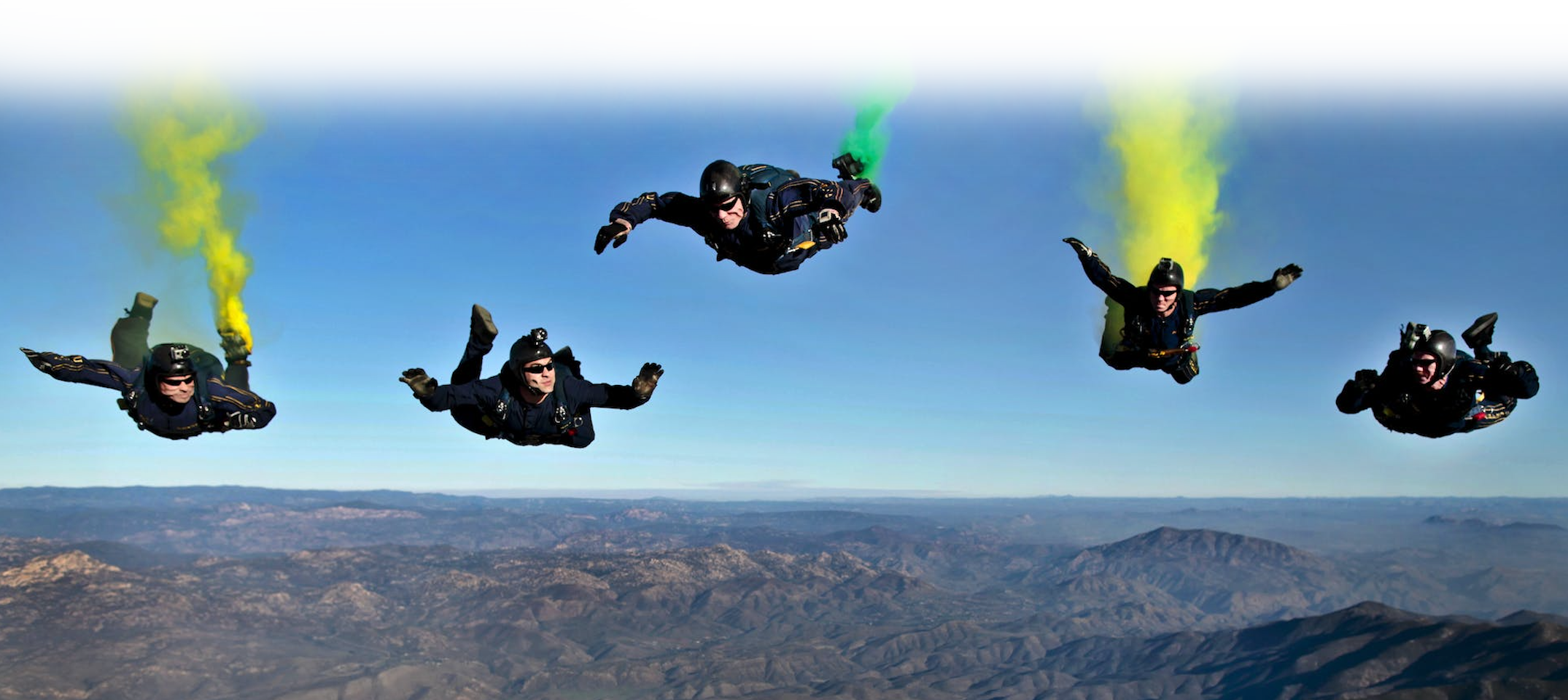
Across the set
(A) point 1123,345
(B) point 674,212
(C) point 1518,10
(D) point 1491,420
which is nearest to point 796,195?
(B) point 674,212

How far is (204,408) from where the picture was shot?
23.7 meters

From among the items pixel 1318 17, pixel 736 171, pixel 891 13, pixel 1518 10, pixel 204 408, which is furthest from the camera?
pixel 204 408

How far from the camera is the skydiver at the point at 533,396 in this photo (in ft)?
65.9

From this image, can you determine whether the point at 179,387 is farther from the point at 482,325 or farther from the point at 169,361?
the point at 482,325

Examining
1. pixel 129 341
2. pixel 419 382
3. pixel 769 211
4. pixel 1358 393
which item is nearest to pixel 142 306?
pixel 129 341

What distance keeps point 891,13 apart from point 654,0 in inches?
151

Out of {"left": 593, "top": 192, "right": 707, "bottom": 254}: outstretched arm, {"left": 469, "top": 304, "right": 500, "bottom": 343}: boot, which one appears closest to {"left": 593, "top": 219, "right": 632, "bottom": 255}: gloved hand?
{"left": 593, "top": 192, "right": 707, "bottom": 254}: outstretched arm

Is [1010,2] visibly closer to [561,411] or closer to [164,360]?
[561,411]

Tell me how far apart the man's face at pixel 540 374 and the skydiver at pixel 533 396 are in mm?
16

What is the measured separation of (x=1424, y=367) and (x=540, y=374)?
20.0 m

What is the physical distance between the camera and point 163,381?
22.7 metres

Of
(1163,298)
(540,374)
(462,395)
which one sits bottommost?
(462,395)

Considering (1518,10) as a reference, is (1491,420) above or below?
below

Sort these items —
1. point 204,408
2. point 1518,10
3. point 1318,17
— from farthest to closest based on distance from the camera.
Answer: point 204,408 → point 1318,17 → point 1518,10
